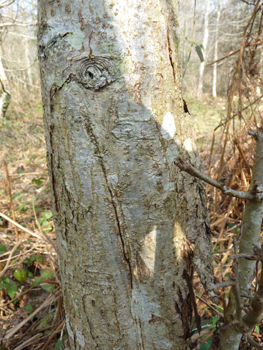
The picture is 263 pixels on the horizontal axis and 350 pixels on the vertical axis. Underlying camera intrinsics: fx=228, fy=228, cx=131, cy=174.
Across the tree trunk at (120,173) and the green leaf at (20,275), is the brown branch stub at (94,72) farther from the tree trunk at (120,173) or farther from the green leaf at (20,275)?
the green leaf at (20,275)

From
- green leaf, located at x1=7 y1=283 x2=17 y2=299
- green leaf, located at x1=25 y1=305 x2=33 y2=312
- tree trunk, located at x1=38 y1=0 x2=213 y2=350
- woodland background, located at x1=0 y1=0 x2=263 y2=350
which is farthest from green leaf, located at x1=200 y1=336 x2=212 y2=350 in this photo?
green leaf, located at x1=7 y1=283 x2=17 y2=299

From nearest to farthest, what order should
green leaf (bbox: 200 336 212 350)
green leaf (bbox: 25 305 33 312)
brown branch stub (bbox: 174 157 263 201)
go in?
brown branch stub (bbox: 174 157 263 201)
green leaf (bbox: 200 336 212 350)
green leaf (bbox: 25 305 33 312)

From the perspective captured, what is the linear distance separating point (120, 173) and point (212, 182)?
0.28 metres

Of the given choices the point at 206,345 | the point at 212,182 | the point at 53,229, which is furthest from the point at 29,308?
the point at 212,182

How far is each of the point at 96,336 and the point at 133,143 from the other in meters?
0.74

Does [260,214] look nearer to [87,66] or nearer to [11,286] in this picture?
[87,66]

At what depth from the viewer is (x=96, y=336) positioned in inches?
33.9

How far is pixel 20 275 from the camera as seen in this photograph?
6.14 feet

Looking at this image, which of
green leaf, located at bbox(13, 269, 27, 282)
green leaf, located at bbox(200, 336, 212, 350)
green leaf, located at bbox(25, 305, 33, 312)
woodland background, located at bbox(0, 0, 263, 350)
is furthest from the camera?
green leaf, located at bbox(13, 269, 27, 282)

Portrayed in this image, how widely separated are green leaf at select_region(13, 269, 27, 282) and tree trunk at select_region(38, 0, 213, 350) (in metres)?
1.18

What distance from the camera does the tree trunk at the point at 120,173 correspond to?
673mm

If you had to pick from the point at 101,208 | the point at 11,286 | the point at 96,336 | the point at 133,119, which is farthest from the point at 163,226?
the point at 11,286

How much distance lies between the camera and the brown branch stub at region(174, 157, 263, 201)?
0.63 metres

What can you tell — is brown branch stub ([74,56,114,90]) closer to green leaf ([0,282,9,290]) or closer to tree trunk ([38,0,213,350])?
tree trunk ([38,0,213,350])
